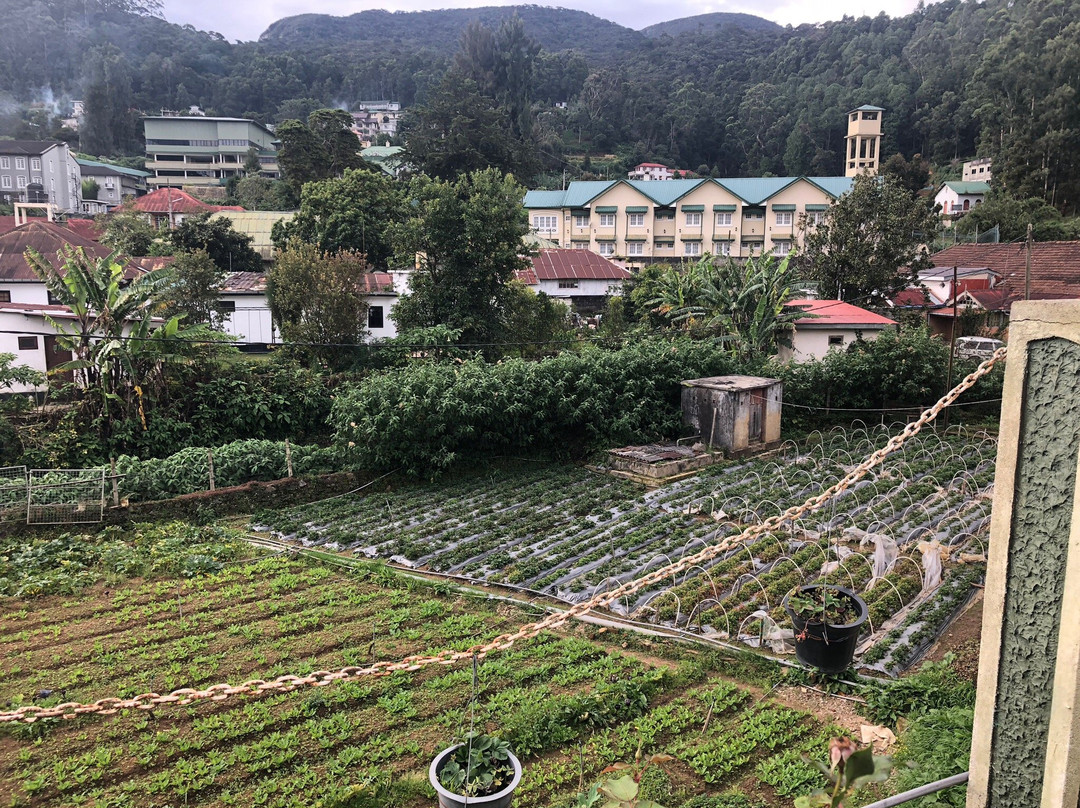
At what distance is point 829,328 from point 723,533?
13911 mm

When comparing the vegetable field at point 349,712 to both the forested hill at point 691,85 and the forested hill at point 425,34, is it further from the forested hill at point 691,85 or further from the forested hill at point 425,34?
the forested hill at point 425,34

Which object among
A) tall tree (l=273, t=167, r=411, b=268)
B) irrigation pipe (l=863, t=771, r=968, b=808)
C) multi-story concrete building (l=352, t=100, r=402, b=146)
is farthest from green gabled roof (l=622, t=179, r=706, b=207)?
multi-story concrete building (l=352, t=100, r=402, b=146)

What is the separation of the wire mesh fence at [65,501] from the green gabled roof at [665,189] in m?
42.8

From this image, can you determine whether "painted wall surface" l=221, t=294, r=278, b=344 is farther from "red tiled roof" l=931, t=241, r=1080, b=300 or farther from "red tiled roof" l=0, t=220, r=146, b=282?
"red tiled roof" l=931, t=241, r=1080, b=300

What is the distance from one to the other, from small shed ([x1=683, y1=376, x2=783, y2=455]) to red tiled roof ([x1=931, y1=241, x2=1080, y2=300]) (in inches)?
458

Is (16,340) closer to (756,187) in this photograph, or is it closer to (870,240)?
(870,240)

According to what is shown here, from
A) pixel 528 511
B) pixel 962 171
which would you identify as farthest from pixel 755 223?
pixel 528 511

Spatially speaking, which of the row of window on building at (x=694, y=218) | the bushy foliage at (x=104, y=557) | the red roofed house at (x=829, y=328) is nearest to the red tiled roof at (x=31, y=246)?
the bushy foliage at (x=104, y=557)

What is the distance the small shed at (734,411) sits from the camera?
17125 millimetres

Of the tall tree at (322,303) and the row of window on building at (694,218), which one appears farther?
the row of window on building at (694,218)

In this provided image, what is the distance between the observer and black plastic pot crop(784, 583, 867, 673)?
6.28m

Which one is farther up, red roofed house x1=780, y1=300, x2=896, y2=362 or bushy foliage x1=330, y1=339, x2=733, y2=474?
red roofed house x1=780, y1=300, x2=896, y2=362

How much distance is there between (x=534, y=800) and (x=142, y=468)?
12.1 m

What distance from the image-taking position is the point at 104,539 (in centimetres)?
1283
